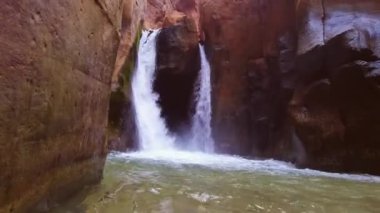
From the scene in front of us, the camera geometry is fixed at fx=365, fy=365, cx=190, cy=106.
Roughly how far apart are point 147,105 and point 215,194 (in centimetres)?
947

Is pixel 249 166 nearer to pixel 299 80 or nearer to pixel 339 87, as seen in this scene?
pixel 339 87

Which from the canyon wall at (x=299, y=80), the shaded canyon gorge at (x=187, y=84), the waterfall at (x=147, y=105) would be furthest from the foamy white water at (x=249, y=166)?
the waterfall at (x=147, y=105)

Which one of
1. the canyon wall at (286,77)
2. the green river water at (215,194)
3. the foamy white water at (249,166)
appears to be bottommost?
the green river water at (215,194)

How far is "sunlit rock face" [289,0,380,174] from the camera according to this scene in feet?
27.7

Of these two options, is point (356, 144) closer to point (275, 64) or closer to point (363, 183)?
point (363, 183)

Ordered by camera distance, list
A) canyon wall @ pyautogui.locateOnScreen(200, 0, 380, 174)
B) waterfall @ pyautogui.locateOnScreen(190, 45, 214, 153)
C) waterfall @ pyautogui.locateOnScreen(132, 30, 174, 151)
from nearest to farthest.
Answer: canyon wall @ pyautogui.locateOnScreen(200, 0, 380, 174)
waterfall @ pyautogui.locateOnScreen(132, 30, 174, 151)
waterfall @ pyautogui.locateOnScreen(190, 45, 214, 153)

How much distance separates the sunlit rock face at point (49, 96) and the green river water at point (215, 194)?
40cm

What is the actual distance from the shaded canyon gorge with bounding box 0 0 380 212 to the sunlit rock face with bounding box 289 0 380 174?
0.03 metres

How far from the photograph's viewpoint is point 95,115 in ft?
14.8

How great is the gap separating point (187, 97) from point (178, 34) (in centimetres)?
252

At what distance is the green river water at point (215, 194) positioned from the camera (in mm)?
3777

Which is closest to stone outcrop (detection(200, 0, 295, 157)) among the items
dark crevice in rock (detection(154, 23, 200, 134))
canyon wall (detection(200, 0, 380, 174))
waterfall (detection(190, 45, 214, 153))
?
canyon wall (detection(200, 0, 380, 174))

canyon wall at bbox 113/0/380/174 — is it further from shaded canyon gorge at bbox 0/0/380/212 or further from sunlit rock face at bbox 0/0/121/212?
sunlit rock face at bbox 0/0/121/212

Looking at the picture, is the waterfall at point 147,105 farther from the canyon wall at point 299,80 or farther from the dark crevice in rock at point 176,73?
the canyon wall at point 299,80
